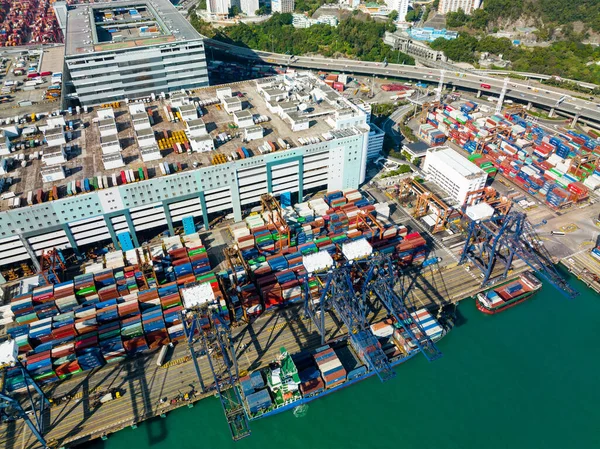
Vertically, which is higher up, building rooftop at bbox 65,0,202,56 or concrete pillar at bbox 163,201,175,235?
building rooftop at bbox 65,0,202,56

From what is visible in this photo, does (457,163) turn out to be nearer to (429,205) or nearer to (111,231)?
(429,205)

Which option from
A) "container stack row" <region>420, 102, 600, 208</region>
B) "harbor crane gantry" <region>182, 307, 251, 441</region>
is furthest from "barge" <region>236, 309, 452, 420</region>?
"container stack row" <region>420, 102, 600, 208</region>

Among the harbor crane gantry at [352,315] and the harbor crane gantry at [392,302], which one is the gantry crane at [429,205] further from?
the harbor crane gantry at [352,315]

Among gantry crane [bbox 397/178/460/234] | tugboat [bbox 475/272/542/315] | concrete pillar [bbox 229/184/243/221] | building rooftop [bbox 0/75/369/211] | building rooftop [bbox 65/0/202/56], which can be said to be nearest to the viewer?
tugboat [bbox 475/272/542/315]

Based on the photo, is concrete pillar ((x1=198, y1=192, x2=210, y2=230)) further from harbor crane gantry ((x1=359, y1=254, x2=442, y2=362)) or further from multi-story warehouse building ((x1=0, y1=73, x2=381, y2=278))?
harbor crane gantry ((x1=359, y1=254, x2=442, y2=362))

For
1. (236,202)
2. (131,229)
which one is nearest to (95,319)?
(131,229)

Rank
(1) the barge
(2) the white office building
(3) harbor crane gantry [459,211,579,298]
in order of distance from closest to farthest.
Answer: (1) the barge, (3) harbor crane gantry [459,211,579,298], (2) the white office building

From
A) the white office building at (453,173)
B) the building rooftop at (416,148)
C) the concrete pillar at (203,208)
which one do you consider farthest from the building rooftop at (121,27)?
the white office building at (453,173)
